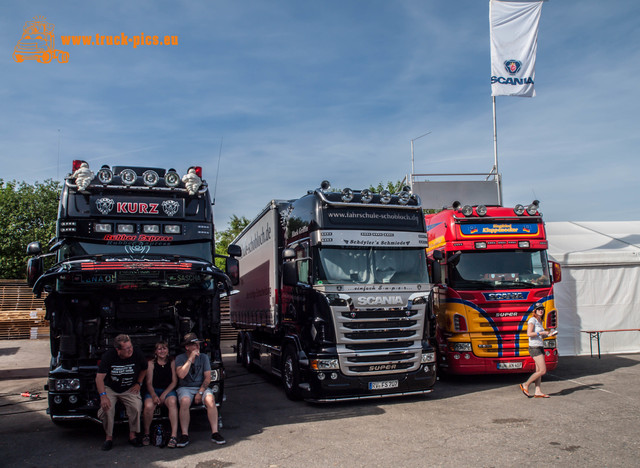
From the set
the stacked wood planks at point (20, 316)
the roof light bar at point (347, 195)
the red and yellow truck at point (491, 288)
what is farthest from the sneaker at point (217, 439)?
the stacked wood planks at point (20, 316)

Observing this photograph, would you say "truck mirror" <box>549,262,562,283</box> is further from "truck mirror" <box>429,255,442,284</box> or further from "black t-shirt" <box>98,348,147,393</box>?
"black t-shirt" <box>98,348,147,393</box>

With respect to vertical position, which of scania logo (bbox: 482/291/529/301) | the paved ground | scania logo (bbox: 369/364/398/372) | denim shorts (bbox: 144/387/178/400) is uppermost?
scania logo (bbox: 482/291/529/301)

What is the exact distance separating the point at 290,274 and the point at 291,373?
6.16 feet

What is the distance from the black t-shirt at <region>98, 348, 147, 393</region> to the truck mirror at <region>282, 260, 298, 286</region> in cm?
336

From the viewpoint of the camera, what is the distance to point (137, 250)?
8.66 metres

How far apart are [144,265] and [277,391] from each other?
4883 mm

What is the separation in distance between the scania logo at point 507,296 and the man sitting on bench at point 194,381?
624cm

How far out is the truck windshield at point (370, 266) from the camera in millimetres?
9734

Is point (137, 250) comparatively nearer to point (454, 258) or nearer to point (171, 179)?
point (171, 179)

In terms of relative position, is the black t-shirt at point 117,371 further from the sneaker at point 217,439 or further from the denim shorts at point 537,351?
the denim shorts at point 537,351

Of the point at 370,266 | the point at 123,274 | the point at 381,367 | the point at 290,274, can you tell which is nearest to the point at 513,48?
the point at 370,266

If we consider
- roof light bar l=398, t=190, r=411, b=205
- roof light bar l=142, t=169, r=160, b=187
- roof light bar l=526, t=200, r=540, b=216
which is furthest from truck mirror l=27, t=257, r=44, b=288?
roof light bar l=526, t=200, r=540, b=216

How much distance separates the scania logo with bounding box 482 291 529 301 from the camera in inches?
455

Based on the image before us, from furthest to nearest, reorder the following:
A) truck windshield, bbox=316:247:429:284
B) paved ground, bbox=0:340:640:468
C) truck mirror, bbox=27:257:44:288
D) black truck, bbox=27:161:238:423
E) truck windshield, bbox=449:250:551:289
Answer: truck windshield, bbox=449:250:551:289 → truck windshield, bbox=316:247:429:284 → truck mirror, bbox=27:257:44:288 → black truck, bbox=27:161:238:423 → paved ground, bbox=0:340:640:468
